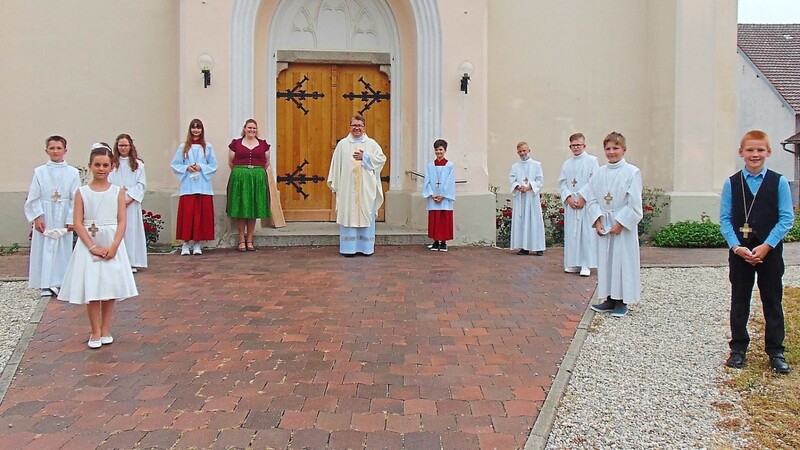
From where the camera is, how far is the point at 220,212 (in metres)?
9.99

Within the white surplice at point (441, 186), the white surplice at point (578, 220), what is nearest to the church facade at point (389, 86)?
the white surplice at point (441, 186)

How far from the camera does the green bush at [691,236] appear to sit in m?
10.6

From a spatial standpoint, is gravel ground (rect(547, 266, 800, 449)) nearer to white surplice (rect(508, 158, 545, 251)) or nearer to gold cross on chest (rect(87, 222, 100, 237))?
white surplice (rect(508, 158, 545, 251))

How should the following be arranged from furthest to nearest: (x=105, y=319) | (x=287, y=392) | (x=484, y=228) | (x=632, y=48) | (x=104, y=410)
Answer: (x=632, y=48) → (x=484, y=228) → (x=105, y=319) → (x=287, y=392) → (x=104, y=410)

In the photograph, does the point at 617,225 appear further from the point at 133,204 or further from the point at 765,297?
the point at 133,204

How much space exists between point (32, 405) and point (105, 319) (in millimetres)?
1261

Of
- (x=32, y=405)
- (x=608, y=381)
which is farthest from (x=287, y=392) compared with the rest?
(x=608, y=381)

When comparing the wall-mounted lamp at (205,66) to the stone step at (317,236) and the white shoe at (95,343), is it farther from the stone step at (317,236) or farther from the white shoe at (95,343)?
the white shoe at (95,343)

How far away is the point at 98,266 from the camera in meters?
4.75

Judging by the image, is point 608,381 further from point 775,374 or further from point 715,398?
point 775,374

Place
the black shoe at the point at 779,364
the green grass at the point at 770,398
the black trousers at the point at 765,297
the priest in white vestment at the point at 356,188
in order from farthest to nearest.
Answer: the priest in white vestment at the point at 356,188 → the black trousers at the point at 765,297 → the black shoe at the point at 779,364 → the green grass at the point at 770,398

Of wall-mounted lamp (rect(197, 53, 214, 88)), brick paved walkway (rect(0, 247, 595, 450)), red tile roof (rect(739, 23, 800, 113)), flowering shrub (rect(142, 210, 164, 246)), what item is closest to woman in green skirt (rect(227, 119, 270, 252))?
wall-mounted lamp (rect(197, 53, 214, 88))

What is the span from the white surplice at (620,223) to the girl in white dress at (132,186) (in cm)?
536

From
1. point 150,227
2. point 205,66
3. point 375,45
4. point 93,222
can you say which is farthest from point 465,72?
point 93,222
